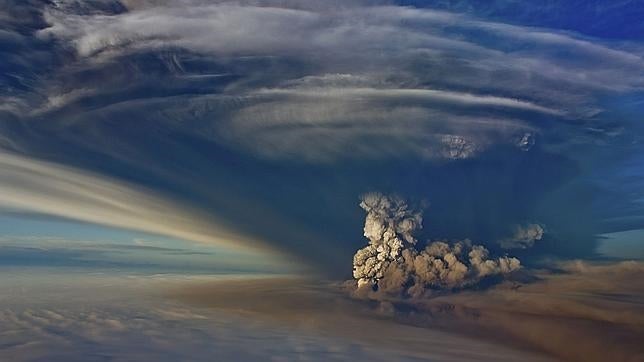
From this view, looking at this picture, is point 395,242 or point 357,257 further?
point 357,257
